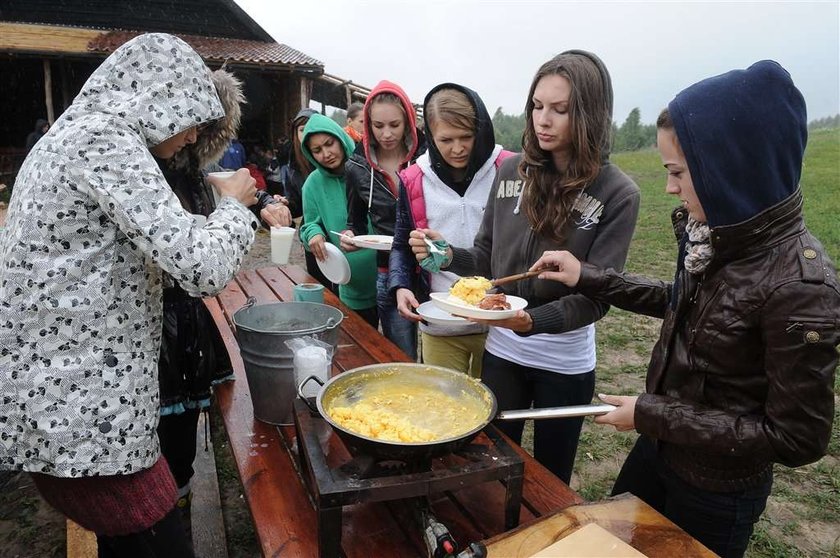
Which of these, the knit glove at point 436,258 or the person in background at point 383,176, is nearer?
the knit glove at point 436,258

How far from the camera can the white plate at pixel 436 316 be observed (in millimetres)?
2191

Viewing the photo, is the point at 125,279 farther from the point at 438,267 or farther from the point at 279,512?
the point at 438,267

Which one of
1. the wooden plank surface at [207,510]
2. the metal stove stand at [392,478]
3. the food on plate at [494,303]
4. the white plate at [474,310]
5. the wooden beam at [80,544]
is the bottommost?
the wooden plank surface at [207,510]

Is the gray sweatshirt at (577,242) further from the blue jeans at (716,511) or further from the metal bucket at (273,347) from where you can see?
the metal bucket at (273,347)

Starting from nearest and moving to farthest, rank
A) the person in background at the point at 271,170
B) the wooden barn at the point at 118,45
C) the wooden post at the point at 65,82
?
the person in background at the point at 271,170
the wooden barn at the point at 118,45
the wooden post at the point at 65,82

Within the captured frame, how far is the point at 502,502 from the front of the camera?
154 cm

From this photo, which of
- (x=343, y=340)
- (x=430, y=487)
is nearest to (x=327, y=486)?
(x=430, y=487)

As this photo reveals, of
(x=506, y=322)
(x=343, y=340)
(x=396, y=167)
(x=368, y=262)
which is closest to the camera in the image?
(x=506, y=322)

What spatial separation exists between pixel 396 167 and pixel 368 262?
659 mm

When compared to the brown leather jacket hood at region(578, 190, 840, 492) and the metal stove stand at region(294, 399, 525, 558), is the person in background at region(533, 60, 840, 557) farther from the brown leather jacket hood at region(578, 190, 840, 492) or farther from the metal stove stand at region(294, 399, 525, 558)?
the metal stove stand at region(294, 399, 525, 558)

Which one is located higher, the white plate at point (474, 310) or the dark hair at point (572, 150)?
the dark hair at point (572, 150)

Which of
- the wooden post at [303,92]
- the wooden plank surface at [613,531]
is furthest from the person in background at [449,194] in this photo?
the wooden post at [303,92]

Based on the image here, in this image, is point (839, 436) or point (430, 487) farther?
point (839, 436)

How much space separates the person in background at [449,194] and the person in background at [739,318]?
126 centimetres
